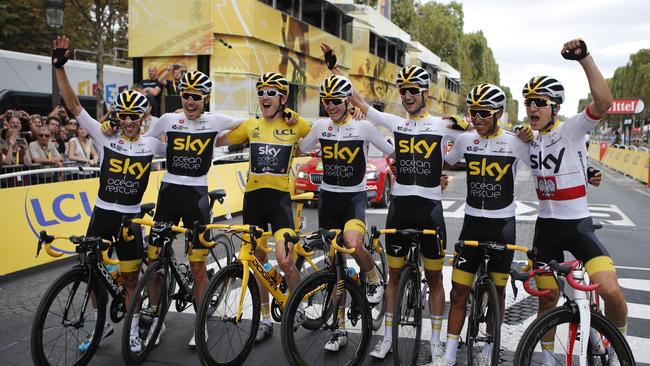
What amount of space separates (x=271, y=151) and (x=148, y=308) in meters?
1.69

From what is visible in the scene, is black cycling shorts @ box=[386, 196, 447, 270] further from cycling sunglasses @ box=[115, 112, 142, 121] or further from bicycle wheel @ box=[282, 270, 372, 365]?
cycling sunglasses @ box=[115, 112, 142, 121]

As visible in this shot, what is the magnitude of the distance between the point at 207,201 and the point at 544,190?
2.89 meters

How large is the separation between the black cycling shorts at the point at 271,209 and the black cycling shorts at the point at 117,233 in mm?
983

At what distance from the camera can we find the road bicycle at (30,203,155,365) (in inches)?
174

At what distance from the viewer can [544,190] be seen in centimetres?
445

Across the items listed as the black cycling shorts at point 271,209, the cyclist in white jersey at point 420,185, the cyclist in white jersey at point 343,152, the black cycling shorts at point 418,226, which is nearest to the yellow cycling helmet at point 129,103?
the black cycling shorts at point 271,209

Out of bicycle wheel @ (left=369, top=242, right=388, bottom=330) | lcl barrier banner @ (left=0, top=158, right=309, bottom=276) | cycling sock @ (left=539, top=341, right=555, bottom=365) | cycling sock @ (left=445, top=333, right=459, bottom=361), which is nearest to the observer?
cycling sock @ (left=539, top=341, right=555, bottom=365)

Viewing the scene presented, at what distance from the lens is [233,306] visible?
463cm

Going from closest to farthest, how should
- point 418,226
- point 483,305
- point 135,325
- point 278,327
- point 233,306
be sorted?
point 483,305 → point 233,306 → point 135,325 → point 418,226 → point 278,327

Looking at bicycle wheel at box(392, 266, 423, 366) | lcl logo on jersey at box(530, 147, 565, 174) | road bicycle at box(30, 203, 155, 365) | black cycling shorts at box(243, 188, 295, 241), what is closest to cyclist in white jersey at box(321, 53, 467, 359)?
bicycle wheel at box(392, 266, 423, 366)

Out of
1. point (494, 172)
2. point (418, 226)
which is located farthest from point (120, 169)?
point (494, 172)

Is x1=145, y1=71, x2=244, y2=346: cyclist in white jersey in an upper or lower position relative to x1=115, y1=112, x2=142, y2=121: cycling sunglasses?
lower

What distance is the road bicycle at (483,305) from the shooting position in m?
4.27

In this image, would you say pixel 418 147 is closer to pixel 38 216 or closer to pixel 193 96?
pixel 193 96
